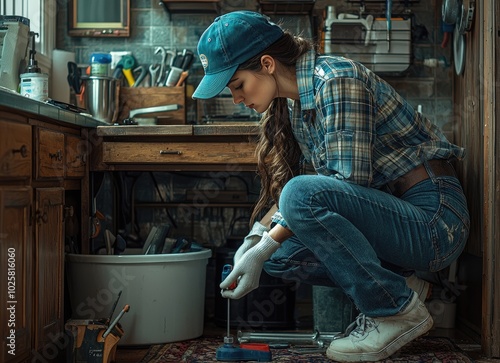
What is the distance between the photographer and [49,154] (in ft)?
7.37

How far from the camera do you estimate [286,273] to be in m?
2.44

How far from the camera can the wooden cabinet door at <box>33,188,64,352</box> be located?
6.89 ft

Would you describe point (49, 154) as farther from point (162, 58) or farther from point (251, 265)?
point (162, 58)

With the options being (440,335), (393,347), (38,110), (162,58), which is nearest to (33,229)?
(38,110)

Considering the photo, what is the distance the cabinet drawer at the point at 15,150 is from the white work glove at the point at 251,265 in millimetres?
657

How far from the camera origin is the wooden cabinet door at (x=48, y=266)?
2.10 metres

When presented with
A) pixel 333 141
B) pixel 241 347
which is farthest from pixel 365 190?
pixel 241 347

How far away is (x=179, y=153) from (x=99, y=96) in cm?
50

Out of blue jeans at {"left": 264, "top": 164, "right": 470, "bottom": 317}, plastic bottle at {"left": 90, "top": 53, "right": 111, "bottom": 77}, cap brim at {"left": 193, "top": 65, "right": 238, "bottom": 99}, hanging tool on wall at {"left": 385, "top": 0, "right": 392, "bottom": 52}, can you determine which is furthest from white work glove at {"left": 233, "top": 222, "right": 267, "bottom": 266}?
hanging tool on wall at {"left": 385, "top": 0, "right": 392, "bottom": 52}

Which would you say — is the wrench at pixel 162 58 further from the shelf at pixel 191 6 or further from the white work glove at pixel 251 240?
the white work glove at pixel 251 240

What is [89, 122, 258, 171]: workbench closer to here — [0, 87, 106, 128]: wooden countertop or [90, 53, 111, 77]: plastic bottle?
[0, 87, 106, 128]: wooden countertop

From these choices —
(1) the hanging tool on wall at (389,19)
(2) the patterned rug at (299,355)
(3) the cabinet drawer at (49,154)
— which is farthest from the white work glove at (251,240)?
(1) the hanging tool on wall at (389,19)

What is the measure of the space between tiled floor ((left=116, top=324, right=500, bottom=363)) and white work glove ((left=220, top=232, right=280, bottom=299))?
1.55 ft

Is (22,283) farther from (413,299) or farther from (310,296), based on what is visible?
(310,296)
